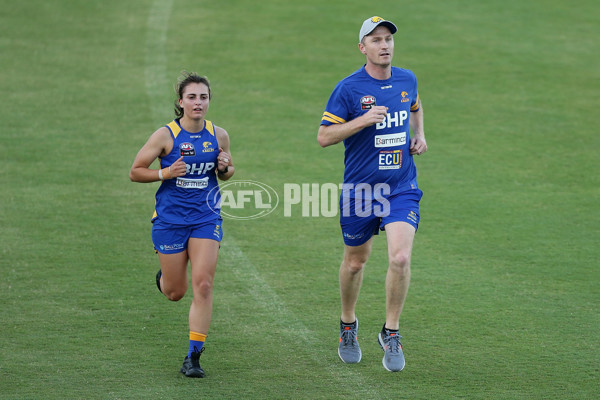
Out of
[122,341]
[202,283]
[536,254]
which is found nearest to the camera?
[202,283]

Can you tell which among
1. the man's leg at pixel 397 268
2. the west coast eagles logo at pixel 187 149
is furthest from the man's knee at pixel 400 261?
the west coast eagles logo at pixel 187 149

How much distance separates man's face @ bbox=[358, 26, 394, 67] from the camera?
6.82 m

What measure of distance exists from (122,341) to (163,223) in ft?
3.81

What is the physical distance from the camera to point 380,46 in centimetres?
682

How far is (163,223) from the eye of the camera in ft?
22.5

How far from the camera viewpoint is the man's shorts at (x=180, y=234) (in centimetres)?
681

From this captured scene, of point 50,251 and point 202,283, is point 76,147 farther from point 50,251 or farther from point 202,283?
point 202,283

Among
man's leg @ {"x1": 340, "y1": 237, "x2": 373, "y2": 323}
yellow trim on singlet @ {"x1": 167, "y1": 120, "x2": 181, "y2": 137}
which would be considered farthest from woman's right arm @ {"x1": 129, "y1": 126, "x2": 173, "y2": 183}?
man's leg @ {"x1": 340, "y1": 237, "x2": 373, "y2": 323}

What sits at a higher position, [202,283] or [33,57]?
[33,57]

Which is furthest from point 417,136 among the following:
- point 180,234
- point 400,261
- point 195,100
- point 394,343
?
point 180,234

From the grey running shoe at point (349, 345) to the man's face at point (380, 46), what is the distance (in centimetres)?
213

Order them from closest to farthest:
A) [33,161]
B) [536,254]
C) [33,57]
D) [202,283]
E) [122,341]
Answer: [202,283] → [122,341] → [536,254] → [33,161] → [33,57]

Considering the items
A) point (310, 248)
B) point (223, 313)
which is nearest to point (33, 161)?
point (310, 248)

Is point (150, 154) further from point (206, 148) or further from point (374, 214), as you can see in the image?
point (374, 214)
